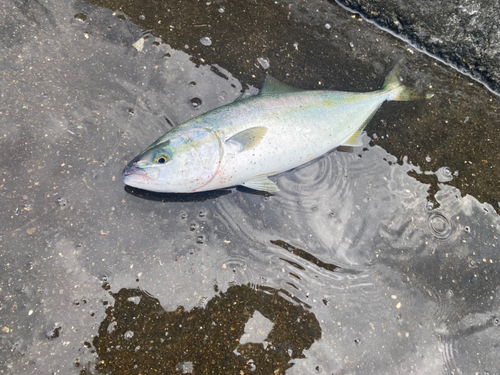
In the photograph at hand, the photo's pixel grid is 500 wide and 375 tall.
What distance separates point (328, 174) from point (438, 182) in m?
1.02

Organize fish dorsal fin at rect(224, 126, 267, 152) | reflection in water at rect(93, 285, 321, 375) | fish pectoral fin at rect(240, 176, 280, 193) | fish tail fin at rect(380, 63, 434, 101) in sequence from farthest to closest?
fish tail fin at rect(380, 63, 434, 101), fish pectoral fin at rect(240, 176, 280, 193), fish dorsal fin at rect(224, 126, 267, 152), reflection in water at rect(93, 285, 321, 375)

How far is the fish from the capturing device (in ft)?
7.43

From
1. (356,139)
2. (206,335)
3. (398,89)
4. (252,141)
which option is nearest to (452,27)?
(398,89)

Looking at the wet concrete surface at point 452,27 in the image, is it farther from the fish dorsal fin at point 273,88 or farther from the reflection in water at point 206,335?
the reflection in water at point 206,335

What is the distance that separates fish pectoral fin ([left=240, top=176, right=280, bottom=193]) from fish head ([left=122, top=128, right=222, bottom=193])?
0.31 m

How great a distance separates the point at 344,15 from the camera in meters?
3.38

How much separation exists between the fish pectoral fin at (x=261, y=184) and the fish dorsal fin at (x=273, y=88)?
2.40 ft

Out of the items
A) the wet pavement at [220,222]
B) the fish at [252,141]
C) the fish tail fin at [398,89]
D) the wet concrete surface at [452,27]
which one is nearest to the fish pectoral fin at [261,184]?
the fish at [252,141]

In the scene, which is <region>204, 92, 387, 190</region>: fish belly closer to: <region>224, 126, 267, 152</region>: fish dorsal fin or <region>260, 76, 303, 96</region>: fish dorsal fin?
<region>224, 126, 267, 152</region>: fish dorsal fin

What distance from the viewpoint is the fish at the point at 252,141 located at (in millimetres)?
2264

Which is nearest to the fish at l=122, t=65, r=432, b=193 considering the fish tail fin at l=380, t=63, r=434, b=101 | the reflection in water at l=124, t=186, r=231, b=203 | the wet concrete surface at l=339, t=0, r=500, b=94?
the reflection in water at l=124, t=186, r=231, b=203

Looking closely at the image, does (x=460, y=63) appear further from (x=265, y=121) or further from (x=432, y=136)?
(x=265, y=121)

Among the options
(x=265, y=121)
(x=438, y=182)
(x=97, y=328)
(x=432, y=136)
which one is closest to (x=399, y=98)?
(x=432, y=136)

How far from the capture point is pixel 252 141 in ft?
7.75
